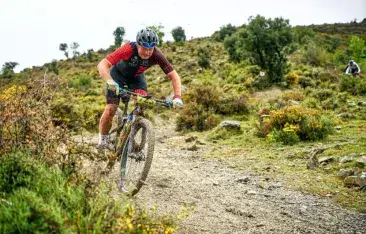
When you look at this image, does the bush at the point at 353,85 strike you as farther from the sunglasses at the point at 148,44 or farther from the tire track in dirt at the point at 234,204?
the sunglasses at the point at 148,44

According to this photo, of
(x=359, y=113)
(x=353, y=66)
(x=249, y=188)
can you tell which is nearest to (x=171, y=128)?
(x=359, y=113)

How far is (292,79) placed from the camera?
21.1m

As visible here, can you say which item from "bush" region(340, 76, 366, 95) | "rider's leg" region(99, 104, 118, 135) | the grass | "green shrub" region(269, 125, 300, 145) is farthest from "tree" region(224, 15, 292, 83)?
"rider's leg" region(99, 104, 118, 135)

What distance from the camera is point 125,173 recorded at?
203 inches

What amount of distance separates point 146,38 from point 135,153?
172 cm

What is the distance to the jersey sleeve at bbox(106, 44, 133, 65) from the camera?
17.2 ft

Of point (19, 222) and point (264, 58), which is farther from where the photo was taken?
point (264, 58)

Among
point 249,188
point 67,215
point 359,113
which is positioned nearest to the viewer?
point 67,215

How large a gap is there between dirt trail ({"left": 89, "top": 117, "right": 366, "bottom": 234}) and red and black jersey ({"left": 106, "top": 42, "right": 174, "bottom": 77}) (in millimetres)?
1835

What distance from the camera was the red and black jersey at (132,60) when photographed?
530cm

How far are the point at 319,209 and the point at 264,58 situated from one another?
721 inches

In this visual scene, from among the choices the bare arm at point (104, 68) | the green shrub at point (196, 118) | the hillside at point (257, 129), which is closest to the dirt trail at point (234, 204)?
the hillside at point (257, 129)

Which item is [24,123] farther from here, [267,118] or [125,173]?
[267,118]

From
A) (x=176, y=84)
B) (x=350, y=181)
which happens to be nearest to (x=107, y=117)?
(x=176, y=84)
